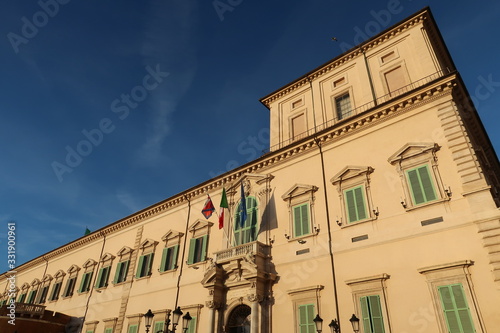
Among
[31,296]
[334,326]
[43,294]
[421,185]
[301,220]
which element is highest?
[421,185]

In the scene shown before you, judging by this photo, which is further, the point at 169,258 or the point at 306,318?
the point at 169,258

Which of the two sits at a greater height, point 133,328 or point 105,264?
point 105,264

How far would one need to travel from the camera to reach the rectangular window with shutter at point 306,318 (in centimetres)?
1377

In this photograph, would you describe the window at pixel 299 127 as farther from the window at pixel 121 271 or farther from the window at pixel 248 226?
the window at pixel 121 271

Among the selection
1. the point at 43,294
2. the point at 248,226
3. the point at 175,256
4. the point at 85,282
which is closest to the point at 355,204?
the point at 248,226

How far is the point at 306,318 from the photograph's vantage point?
1405 cm

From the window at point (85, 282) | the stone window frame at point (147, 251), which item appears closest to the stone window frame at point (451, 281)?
the stone window frame at point (147, 251)

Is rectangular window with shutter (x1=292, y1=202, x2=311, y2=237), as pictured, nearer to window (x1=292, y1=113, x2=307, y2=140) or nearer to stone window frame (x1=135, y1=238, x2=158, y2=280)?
window (x1=292, y1=113, x2=307, y2=140)

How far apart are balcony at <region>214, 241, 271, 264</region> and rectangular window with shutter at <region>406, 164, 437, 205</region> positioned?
7.42 m

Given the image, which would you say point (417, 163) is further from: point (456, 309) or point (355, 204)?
point (456, 309)

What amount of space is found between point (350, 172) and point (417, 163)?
293cm

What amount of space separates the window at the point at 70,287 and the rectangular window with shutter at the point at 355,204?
25.0m

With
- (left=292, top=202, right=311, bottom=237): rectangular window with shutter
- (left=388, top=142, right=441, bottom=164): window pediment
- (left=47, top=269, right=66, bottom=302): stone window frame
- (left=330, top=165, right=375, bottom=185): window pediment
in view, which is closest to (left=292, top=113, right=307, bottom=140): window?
(left=330, top=165, right=375, bottom=185): window pediment

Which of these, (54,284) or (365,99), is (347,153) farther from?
(54,284)
